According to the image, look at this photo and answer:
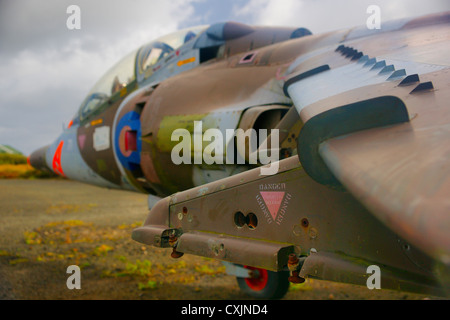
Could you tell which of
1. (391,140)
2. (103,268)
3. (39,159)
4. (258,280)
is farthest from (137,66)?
(391,140)

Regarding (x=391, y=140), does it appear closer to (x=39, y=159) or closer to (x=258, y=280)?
(x=258, y=280)

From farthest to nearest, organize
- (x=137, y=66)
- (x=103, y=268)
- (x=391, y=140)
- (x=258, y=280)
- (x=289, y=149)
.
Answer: (x=103, y=268) → (x=137, y=66) → (x=258, y=280) → (x=289, y=149) → (x=391, y=140)

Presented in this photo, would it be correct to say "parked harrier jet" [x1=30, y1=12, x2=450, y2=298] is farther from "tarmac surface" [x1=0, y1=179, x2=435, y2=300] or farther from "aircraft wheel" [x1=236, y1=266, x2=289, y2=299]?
"tarmac surface" [x1=0, y1=179, x2=435, y2=300]

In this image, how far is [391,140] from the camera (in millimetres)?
958

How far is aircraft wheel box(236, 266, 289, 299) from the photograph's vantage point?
4.77m

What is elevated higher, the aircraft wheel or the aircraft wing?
the aircraft wing

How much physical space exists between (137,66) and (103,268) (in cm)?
316

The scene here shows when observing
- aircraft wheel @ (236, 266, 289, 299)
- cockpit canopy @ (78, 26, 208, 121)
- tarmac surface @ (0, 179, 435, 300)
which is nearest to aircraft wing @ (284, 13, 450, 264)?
aircraft wheel @ (236, 266, 289, 299)

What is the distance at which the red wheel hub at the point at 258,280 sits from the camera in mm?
4852

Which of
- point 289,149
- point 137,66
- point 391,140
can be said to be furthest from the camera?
point 137,66

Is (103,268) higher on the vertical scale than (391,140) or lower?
lower

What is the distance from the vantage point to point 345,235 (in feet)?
5.29

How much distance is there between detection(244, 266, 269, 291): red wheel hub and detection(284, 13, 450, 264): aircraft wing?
11.6 ft

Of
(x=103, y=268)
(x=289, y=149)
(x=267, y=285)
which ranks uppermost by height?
(x=289, y=149)
